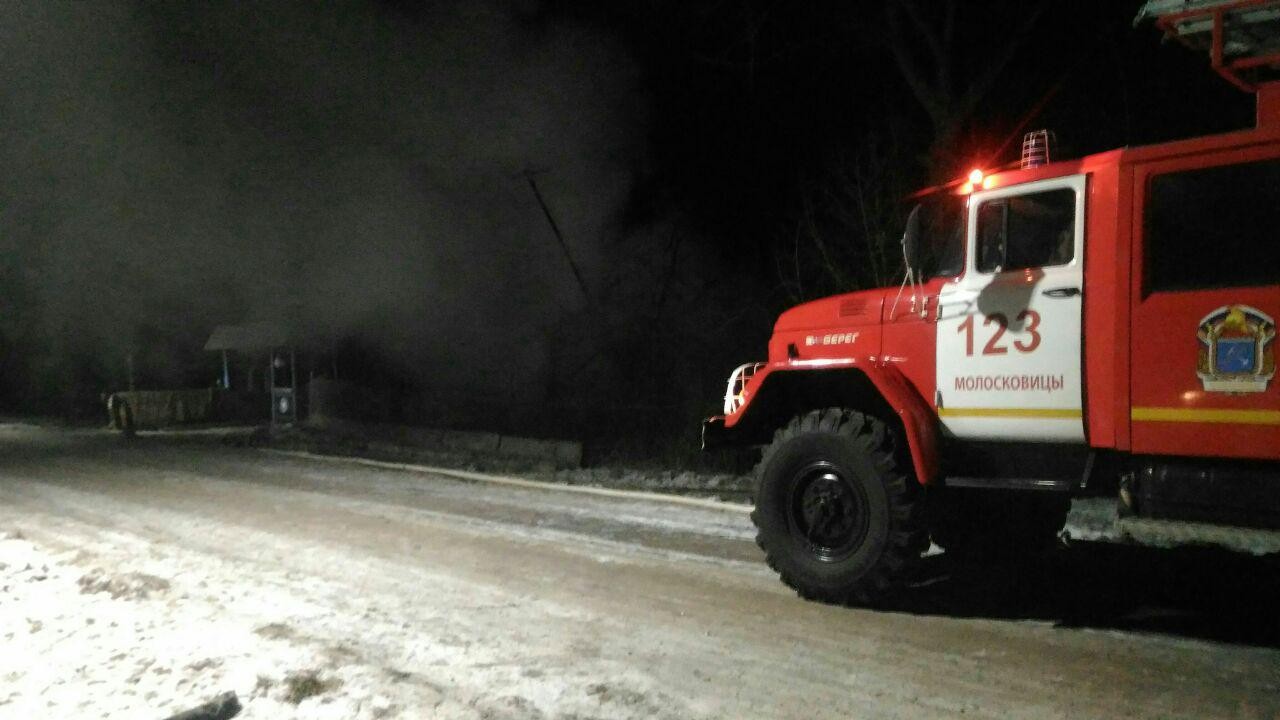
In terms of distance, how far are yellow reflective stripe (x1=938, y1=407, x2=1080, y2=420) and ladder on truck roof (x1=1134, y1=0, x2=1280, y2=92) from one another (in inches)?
Result: 77.0

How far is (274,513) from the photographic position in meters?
10.5

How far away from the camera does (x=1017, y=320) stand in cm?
574

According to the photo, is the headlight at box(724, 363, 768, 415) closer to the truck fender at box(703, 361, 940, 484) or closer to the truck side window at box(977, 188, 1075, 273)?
the truck fender at box(703, 361, 940, 484)

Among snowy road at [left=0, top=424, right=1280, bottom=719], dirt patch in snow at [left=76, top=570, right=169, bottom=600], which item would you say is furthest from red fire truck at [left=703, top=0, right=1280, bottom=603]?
dirt patch in snow at [left=76, top=570, right=169, bottom=600]

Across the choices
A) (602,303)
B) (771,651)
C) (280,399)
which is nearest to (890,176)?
(602,303)

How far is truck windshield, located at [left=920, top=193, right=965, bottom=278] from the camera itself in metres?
6.05

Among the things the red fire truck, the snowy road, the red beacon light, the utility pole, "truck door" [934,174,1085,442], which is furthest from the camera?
the utility pole

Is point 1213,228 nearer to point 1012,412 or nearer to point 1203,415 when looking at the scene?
point 1203,415

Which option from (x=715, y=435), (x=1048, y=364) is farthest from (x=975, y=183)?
(x=715, y=435)

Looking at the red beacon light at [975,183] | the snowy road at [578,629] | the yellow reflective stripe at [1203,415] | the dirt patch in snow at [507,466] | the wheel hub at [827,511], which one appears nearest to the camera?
the snowy road at [578,629]

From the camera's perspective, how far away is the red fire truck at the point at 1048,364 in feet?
16.4

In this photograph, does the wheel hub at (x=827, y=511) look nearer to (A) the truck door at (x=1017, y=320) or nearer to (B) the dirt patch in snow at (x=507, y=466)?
(A) the truck door at (x=1017, y=320)

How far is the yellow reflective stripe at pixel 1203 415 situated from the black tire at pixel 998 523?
1.44 m

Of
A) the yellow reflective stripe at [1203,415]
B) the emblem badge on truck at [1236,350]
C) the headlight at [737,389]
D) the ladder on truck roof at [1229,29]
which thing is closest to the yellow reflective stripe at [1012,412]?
the yellow reflective stripe at [1203,415]
